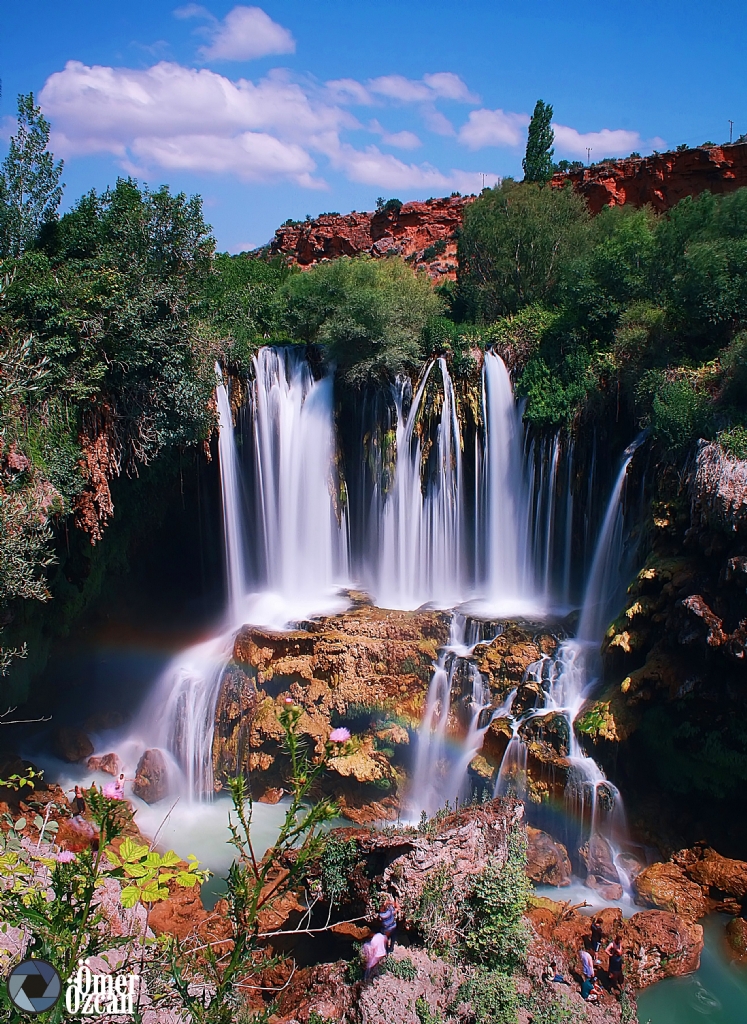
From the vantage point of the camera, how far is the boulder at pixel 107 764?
1236 cm

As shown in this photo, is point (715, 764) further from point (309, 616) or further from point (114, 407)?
point (114, 407)

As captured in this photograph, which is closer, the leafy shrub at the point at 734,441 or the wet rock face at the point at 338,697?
the leafy shrub at the point at 734,441

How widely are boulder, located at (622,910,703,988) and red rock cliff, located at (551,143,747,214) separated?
2836 cm

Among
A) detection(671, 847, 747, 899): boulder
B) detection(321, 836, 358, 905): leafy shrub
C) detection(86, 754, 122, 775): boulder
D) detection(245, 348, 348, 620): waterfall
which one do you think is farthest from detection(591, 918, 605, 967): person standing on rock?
detection(245, 348, 348, 620): waterfall

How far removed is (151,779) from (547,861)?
6515mm

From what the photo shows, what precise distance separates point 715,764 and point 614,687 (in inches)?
67.6

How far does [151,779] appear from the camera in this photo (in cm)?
1199

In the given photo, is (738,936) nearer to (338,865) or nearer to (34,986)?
(338,865)

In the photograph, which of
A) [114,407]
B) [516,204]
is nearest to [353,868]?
[114,407]

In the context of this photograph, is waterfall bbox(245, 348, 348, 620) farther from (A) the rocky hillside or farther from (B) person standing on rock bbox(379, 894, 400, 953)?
(A) the rocky hillside

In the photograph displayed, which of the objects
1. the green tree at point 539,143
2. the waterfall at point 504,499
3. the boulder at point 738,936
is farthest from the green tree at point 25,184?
the green tree at point 539,143

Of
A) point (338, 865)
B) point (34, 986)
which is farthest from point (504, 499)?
point (34, 986)

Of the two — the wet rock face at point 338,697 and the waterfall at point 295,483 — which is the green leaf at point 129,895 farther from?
the waterfall at point 295,483

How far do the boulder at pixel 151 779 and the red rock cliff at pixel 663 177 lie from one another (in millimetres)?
28282
